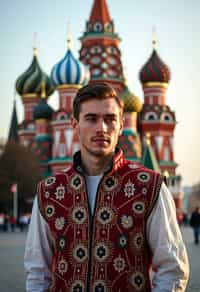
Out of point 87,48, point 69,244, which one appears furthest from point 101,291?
point 87,48

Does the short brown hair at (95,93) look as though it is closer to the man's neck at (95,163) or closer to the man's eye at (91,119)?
the man's eye at (91,119)

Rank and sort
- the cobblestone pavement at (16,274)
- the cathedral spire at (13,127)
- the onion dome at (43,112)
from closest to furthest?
the cobblestone pavement at (16,274) → the onion dome at (43,112) → the cathedral spire at (13,127)

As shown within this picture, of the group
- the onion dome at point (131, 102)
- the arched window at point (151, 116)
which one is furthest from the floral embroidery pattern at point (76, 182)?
the arched window at point (151, 116)

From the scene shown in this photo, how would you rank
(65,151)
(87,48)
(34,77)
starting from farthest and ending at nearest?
(34,77)
(87,48)
(65,151)

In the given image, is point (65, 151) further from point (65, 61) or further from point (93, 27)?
point (93, 27)

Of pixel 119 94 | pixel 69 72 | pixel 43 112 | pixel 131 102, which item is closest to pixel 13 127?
pixel 43 112

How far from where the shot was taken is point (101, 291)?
9.00 feet

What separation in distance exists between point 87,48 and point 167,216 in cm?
4343

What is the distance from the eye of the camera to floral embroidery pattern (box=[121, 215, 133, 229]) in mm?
2785

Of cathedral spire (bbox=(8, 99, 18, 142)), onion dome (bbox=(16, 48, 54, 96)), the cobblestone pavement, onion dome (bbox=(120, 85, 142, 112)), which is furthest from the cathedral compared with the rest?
the cobblestone pavement

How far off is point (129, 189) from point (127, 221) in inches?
→ 6.1

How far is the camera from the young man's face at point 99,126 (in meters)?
2.89

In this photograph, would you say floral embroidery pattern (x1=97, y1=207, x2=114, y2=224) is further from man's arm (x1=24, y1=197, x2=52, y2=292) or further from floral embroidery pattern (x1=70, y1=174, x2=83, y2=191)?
man's arm (x1=24, y1=197, x2=52, y2=292)

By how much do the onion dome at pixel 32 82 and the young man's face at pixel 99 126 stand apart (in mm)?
47576
